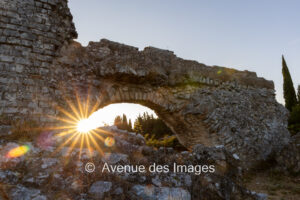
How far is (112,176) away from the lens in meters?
2.04

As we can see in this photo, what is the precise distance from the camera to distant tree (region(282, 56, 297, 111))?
19531 millimetres

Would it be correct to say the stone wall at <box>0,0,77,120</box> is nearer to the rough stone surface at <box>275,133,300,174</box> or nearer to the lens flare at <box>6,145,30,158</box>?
the lens flare at <box>6,145,30,158</box>

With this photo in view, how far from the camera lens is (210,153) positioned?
8.27 ft

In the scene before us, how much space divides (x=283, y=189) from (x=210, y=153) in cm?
412

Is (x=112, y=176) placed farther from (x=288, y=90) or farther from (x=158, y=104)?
(x=288, y=90)

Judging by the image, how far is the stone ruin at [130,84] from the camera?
418 centimetres

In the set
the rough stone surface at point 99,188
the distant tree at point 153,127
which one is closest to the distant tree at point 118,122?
the distant tree at point 153,127

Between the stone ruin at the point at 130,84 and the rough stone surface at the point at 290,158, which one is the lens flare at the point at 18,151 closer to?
the stone ruin at the point at 130,84

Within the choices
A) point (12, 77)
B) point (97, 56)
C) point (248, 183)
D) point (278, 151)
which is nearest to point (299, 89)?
point (278, 151)

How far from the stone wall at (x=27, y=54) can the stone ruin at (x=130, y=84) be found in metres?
0.02

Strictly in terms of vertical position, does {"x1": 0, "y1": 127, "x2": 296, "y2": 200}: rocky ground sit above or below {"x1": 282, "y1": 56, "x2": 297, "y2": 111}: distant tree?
below

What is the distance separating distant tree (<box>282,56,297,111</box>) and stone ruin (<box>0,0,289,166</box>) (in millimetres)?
13063

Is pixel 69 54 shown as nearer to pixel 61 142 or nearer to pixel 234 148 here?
pixel 61 142

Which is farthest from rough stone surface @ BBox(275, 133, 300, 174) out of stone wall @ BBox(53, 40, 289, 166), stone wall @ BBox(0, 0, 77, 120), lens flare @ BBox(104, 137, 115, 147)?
stone wall @ BBox(0, 0, 77, 120)
